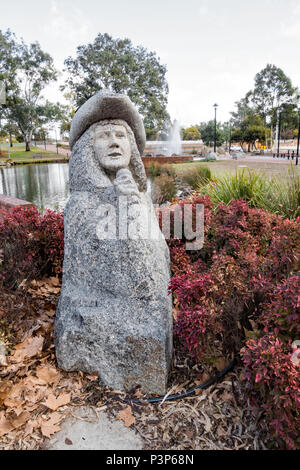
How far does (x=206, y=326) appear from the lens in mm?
2252

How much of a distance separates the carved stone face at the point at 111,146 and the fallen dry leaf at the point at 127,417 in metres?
1.95

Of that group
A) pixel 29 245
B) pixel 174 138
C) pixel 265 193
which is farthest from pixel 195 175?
pixel 174 138

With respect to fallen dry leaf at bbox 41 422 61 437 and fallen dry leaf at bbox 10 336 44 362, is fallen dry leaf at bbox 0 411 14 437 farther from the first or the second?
fallen dry leaf at bbox 10 336 44 362

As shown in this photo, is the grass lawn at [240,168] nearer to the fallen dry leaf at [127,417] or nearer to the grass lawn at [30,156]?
the fallen dry leaf at [127,417]

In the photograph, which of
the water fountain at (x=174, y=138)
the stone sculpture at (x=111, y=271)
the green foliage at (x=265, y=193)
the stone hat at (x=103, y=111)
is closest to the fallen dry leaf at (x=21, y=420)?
the stone sculpture at (x=111, y=271)

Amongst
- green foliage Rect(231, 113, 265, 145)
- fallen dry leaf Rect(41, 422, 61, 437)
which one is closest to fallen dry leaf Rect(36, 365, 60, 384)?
fallen dry leaf Rect(41, 422, 61, 437)

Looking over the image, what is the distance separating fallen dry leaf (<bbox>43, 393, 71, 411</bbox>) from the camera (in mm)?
2277

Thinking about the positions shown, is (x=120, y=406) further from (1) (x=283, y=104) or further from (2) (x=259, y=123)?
(1) (x=283, y=104)

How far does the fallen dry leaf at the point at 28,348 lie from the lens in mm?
2648

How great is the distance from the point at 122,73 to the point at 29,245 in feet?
85.8

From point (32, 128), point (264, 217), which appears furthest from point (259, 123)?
point (264, 217)

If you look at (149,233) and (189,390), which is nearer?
(189,390)

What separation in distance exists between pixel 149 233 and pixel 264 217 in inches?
69.4

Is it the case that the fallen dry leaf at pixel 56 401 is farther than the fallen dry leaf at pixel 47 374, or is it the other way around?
the fallen dry leaf at pixel 47 374
